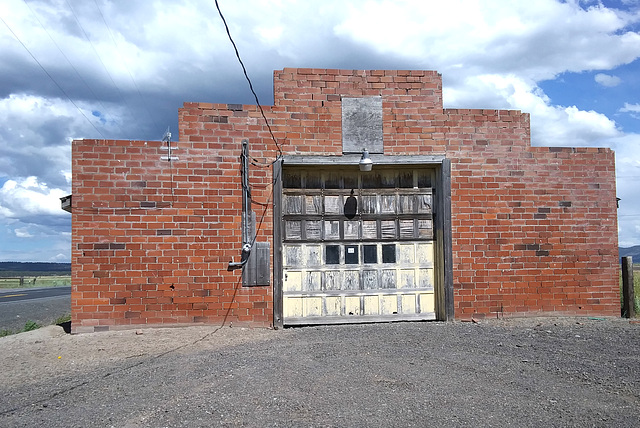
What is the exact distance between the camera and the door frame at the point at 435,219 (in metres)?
10.1

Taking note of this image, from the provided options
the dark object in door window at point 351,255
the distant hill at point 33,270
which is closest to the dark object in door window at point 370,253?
the dark object in door window at point 351,255

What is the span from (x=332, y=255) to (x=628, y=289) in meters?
5.74

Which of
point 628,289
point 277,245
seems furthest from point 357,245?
point 628,289

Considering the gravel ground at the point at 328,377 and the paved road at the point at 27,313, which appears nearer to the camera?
the gravel ground at the point at 328,377

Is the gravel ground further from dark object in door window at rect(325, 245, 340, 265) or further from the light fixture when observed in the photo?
the light fixture

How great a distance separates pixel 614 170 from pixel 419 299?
4558mm

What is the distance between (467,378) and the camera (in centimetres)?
636

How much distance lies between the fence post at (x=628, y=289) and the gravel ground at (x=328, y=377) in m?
1.49

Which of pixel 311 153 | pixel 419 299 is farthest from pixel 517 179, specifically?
pixel 311 153

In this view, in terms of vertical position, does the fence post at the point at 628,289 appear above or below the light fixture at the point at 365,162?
below

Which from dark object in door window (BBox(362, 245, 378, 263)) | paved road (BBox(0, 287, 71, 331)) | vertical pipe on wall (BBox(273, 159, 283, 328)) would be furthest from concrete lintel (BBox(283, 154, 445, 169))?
paved road (BBox(0, 287, 71, 331))

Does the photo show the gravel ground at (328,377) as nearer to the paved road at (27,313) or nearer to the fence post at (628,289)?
the fence post at (628,289)

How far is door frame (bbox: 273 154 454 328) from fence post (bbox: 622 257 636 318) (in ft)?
11.6

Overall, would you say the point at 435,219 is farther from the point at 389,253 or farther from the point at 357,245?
the point at 357,245
